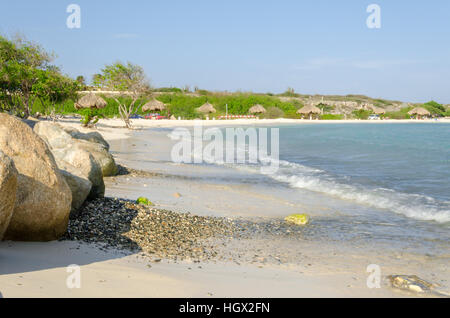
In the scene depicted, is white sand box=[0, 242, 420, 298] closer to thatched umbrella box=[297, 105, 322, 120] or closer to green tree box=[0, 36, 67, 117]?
green tree box=[0, 36, 67, 117]

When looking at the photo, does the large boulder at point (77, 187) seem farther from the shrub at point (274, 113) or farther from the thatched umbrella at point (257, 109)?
the shrub at point (274, 113)

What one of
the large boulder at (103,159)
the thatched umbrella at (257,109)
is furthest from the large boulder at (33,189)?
the thatched umbrella at (257,109)

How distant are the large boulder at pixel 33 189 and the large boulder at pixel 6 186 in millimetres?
626

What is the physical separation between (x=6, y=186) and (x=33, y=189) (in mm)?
905

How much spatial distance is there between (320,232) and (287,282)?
2664 millimetres

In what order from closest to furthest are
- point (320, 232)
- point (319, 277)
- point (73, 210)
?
point (319, 277) → point (73, 210) → point (320, 232)

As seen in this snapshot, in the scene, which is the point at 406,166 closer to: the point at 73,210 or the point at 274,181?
the point at 274,181

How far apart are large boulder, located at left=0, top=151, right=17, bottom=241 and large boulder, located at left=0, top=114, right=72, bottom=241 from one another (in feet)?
2.05

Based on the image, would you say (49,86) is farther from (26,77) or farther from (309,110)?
(309,110)

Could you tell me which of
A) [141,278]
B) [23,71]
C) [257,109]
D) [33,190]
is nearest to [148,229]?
[33,190]

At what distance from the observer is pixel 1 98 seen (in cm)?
2548

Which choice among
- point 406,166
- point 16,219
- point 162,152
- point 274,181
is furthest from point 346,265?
point 162,152

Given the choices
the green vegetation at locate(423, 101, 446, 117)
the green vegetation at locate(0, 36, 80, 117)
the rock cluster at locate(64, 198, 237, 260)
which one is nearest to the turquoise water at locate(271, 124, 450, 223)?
the rock cluster at locate(64, 198, 237, 260)

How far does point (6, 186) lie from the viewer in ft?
11.1
